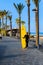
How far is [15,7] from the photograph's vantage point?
6556 cm

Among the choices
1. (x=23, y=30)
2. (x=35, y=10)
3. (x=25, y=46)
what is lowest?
(x=25, y=46)

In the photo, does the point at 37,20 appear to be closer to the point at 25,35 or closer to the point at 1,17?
the point at 25,35

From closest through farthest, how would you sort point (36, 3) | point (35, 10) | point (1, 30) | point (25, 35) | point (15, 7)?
point (25, 35)
point (35, 10)
point (36, 3)
point (15, 7)
point (1, 30)

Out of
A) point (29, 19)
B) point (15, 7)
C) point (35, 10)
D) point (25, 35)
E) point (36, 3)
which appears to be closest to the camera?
point (25, 35)

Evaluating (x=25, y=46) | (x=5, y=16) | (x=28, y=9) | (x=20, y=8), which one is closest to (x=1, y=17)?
(x=5, y=16)

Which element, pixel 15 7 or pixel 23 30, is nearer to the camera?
pixel 23 30

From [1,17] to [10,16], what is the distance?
366 centimetres

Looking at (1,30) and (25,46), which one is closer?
(25,46)

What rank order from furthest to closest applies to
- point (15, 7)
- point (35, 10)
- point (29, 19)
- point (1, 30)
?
point (1, 30) → point (15, 7) → point (29, 19) → point (35, 10)

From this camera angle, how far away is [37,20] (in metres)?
25.4

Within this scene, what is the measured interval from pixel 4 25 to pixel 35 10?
2444 inches

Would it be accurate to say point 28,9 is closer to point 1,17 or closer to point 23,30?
point 23,30

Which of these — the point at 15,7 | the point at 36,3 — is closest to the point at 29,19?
the point at 36,3

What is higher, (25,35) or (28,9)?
(28,9)
